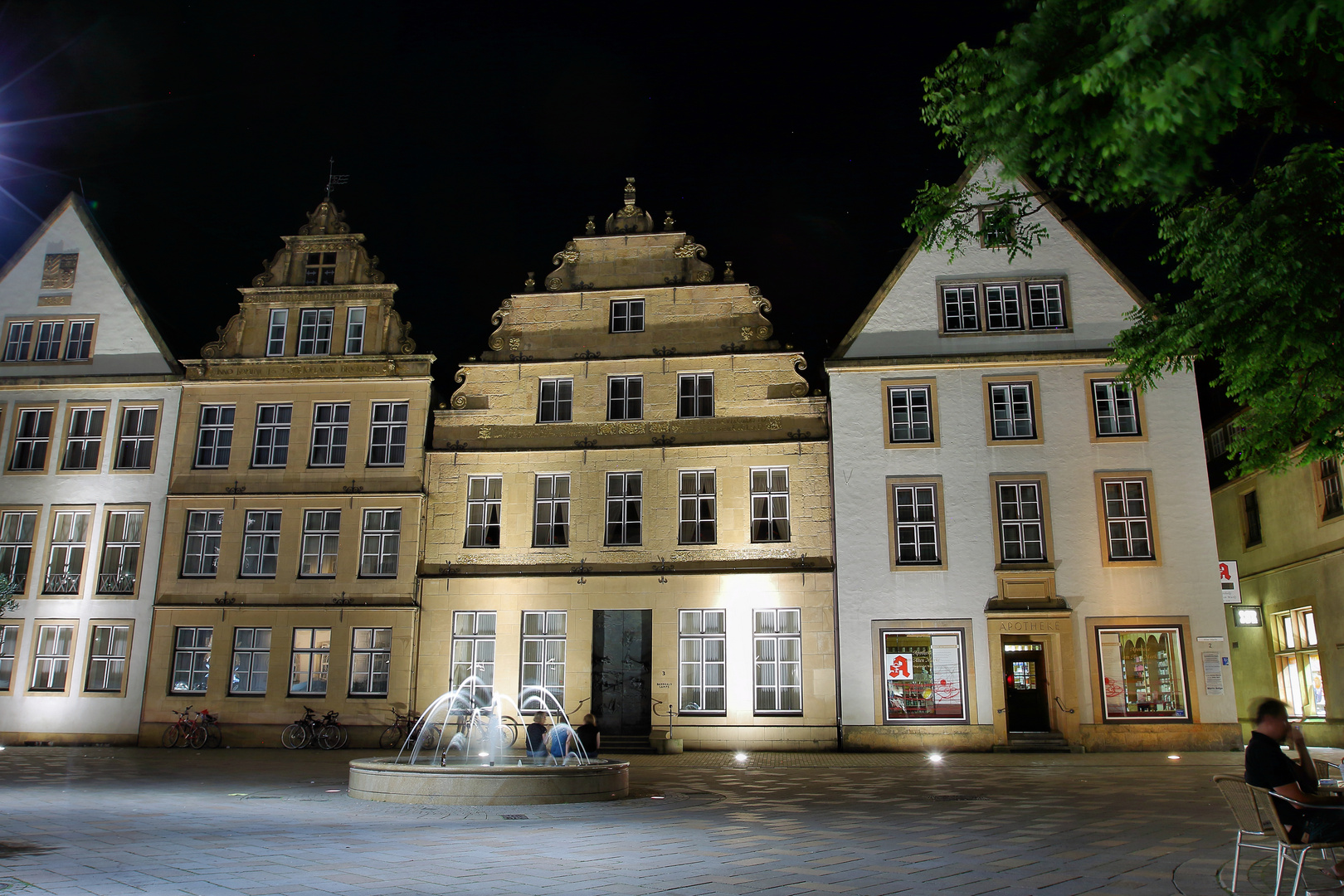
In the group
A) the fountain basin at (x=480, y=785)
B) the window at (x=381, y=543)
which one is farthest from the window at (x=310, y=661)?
the fountain basin at (x=480, y=785)

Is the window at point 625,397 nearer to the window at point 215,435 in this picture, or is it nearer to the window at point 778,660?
the window at point 778,660

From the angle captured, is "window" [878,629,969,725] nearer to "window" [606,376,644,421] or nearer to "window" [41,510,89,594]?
→ "window" [606,376,644,421]

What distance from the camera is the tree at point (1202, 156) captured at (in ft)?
20.7

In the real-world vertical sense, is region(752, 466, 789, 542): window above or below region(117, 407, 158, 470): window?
below

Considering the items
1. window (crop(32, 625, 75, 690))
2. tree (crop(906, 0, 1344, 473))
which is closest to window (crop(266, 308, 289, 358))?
window (crop(32, 625, 75, 690))

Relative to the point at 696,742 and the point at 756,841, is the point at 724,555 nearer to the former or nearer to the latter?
the point at 696,742

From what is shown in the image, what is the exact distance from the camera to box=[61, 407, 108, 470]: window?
2953cm

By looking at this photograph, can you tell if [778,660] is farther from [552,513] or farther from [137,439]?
[137,439]

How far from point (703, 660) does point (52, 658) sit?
18.3m

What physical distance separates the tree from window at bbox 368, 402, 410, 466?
67.2 ft

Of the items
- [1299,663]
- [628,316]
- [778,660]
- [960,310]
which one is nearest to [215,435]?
[628,316]

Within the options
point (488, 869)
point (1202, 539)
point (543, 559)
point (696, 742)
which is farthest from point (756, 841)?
point (1202, 539)

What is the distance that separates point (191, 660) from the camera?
1095 inches

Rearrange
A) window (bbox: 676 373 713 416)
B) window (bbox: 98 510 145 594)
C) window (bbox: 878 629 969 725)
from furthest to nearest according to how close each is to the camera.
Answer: window (bbox: 98 510 145 594), window (bbox: 676 373 713 416), window (bbox: 878 629 969 725)
